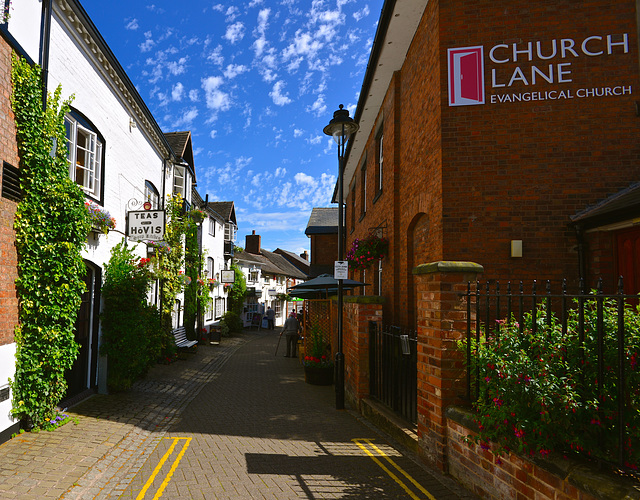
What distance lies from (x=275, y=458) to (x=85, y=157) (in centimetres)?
649

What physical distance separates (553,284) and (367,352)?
10.1ft

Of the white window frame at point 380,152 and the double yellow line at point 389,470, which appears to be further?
the white window frame at point 380,152

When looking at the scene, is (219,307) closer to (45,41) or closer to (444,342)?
(45,41)

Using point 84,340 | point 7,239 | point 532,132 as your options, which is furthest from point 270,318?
point 532,132

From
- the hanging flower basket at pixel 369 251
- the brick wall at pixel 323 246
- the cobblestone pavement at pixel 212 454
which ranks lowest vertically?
the cobblestone pavement at pixel 212 454

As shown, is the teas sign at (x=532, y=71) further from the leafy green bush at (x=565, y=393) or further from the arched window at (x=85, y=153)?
the arched window at (x=85, y=153)

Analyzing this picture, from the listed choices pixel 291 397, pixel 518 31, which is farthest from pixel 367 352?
pixel 518 31

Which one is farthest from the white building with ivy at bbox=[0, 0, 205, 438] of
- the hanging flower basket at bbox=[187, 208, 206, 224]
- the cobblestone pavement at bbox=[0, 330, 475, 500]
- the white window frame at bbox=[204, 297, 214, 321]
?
the white window frame at bbox=[204, 297, 214, 321]

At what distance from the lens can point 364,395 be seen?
23.4ft

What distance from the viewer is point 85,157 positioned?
7.93 metres

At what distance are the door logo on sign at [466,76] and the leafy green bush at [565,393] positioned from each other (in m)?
4.32

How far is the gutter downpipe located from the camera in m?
6.08

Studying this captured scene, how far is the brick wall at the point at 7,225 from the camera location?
5.19 metres

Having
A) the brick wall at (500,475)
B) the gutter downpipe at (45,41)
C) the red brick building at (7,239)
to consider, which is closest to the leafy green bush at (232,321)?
the red brick building at (7,239)
